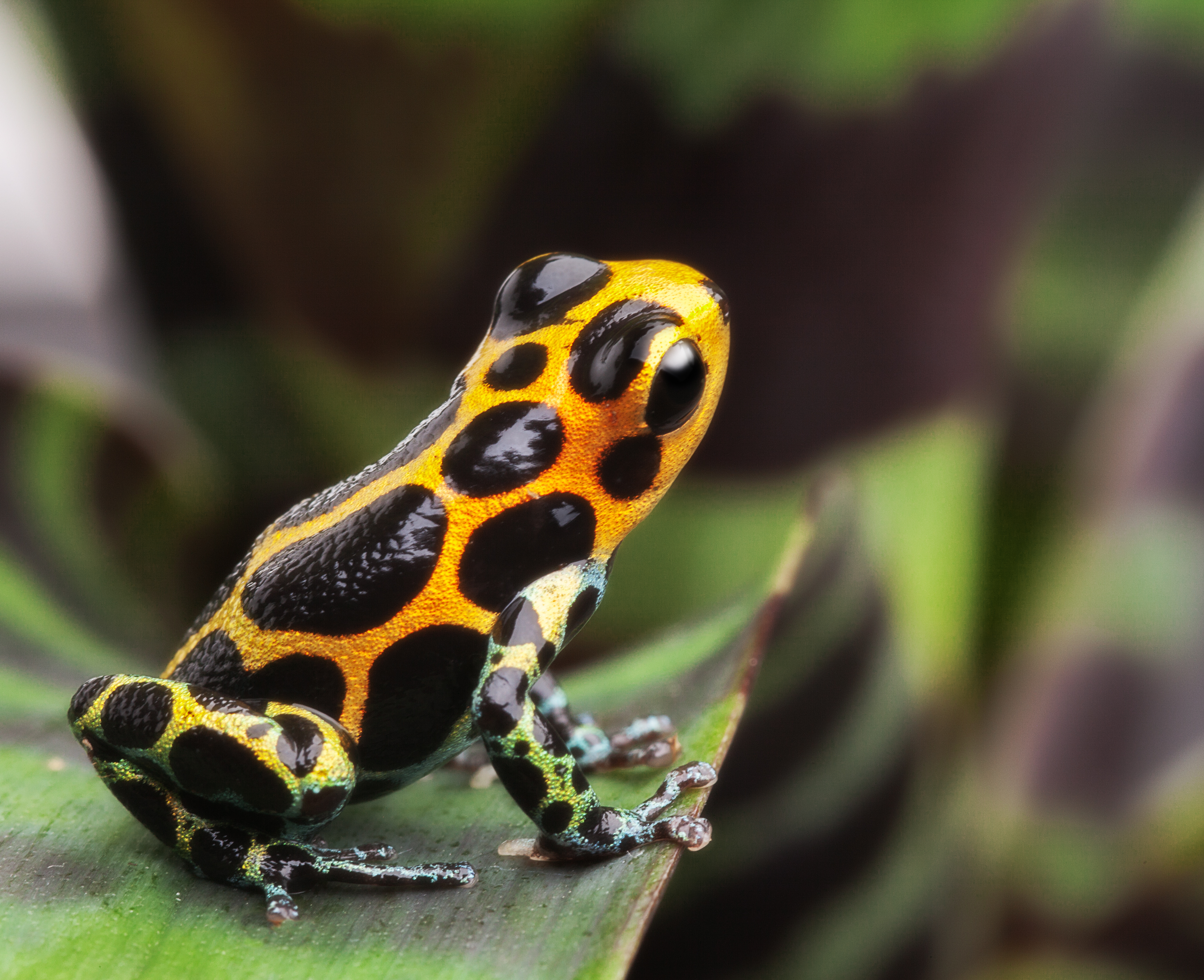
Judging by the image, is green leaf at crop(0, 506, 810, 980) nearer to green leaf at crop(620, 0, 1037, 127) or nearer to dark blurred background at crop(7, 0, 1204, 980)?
dark blurred background at crop(7, 0, 1204, 980)

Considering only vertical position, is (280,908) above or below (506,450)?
below

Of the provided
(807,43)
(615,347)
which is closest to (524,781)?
(615,347)

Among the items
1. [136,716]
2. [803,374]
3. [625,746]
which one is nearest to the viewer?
[136,716]

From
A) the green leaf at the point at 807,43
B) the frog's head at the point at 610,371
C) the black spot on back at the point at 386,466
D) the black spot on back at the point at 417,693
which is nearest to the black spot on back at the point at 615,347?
the frog's head at the point at 610,371

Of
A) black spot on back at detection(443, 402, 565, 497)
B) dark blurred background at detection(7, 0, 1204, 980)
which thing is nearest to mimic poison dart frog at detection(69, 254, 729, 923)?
black spot on back at detection(443, 402, 565, 497)

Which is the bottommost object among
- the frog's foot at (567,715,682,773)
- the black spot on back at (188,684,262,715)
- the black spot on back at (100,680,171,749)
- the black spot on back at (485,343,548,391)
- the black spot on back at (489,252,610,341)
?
the frog's foot at (567,715,682,773)

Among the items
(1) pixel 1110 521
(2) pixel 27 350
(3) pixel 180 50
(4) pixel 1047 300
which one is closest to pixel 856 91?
(4) pixel 1047 300

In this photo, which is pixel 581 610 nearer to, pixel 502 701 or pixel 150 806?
pixel 502 701
